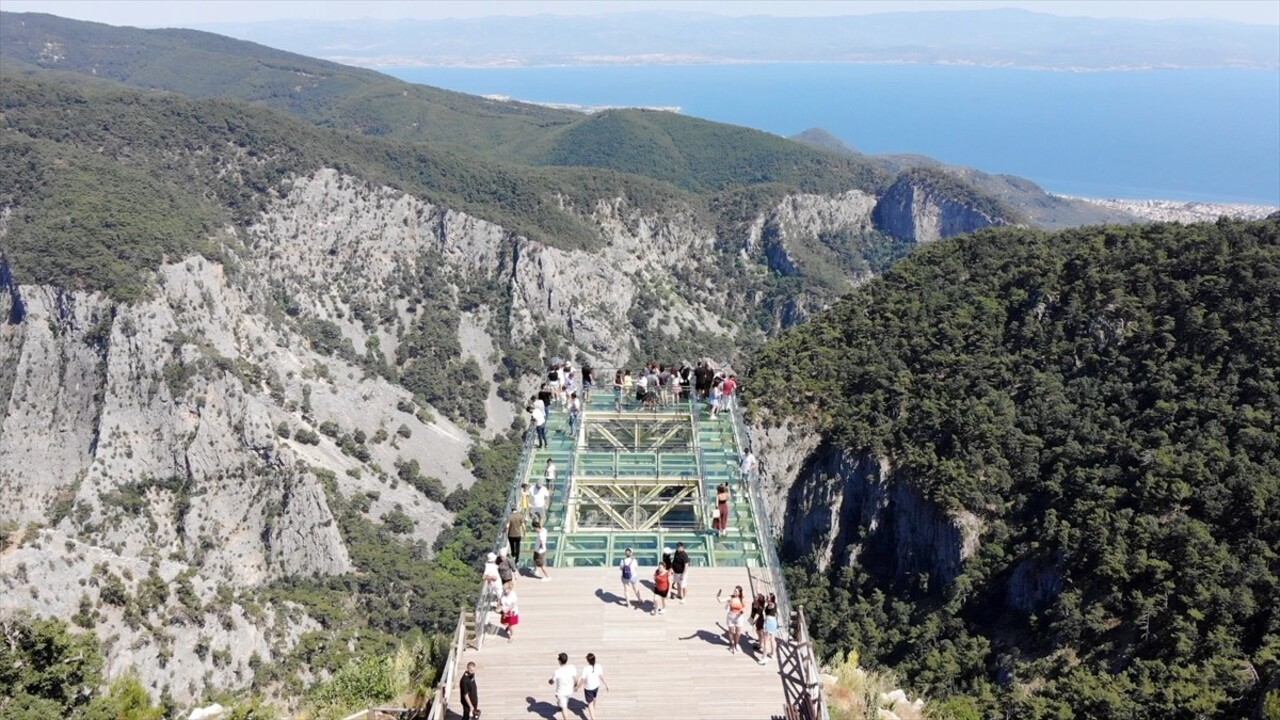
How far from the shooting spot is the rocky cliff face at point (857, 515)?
4631cm

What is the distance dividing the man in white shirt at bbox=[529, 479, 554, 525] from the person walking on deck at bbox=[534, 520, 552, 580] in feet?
1.67

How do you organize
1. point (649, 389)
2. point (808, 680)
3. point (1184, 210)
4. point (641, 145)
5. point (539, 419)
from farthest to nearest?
point (1184, 210)
point (641, 145)
point (649, 389)
point (539, 419)
point (808, 680)

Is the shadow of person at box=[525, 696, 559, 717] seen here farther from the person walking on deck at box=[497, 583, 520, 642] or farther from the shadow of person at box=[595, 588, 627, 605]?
the shadow of person at box=[595, 588, 627, 605]

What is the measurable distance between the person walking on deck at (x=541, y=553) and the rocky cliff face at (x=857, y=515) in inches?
1171

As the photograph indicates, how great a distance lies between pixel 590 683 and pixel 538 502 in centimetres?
675

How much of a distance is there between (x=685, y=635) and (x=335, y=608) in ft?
129

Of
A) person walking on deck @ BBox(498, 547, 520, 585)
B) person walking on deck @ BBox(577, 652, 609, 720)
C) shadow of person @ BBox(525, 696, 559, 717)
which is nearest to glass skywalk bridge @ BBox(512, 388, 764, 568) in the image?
person walking on deck @ BBox(498, 547, 520, 585)

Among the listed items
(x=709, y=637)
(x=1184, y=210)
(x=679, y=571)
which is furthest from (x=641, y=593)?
(x=1184, y=210)

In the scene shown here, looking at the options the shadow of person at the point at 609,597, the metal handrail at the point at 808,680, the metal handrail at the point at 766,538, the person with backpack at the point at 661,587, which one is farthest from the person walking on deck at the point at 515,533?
Answer: the metal handrail at the point at 808,680

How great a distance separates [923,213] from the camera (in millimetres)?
141375

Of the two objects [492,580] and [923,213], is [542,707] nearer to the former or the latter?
[492,580]

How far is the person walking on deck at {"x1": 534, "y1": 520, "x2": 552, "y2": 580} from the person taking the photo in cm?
1952

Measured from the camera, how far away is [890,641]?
4322 cm

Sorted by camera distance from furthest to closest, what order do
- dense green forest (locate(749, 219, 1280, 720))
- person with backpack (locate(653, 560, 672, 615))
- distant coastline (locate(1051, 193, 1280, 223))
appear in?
distant coastline (locate(1051, 193, 1280, 223)) → dense green forest (locate(749, 219, 1280, 720)) → person with backpack (locate(653, 560, 672, 615))
